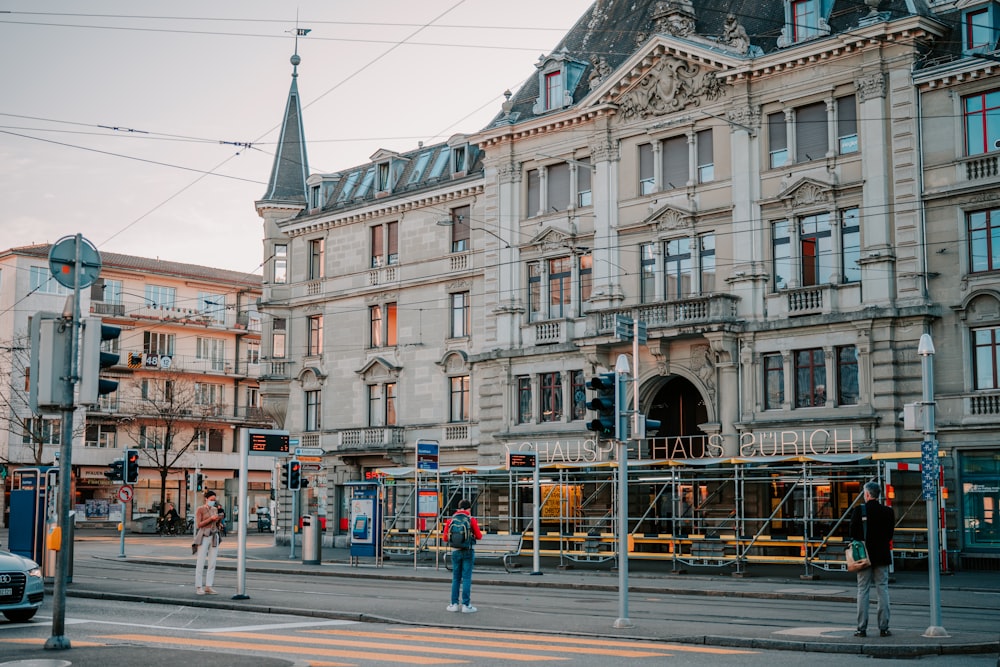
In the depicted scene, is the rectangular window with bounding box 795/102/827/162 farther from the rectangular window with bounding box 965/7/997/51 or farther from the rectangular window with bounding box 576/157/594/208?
the rectangular window with bounding box 576/157/594/208

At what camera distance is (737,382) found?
124 ft

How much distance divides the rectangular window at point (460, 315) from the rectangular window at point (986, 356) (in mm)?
19492

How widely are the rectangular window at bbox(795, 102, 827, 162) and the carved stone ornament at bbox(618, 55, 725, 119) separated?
2965mm

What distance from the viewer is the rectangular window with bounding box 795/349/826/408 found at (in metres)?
36.1

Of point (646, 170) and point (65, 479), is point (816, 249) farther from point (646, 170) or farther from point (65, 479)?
point (65, 479)

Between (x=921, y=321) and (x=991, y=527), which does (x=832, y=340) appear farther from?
(x=991, y=527)

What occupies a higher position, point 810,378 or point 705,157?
point 705,157

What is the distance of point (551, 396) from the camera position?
43312 mm

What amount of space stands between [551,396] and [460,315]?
19.3 feet

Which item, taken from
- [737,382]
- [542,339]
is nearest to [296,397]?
[542,339]

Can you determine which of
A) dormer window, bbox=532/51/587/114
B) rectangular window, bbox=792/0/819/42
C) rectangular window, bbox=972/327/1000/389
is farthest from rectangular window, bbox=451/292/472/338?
rectangular window, bbox=972/327/1000/389

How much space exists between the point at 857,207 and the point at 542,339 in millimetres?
12446

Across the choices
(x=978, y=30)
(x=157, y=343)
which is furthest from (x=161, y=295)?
(x=978, y=30)

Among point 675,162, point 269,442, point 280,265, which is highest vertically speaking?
point 675,162
